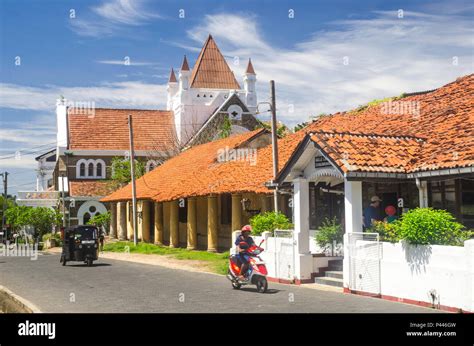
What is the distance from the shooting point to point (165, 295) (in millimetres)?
14797

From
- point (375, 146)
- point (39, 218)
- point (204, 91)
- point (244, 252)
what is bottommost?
point (244, 252)

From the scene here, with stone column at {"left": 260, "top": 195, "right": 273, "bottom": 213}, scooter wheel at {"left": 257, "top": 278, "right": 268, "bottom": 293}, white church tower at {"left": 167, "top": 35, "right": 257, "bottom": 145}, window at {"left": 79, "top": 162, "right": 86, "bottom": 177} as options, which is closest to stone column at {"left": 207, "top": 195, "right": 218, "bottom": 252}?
stone column at {"left": 260, "top": 195, "right": 273, "bottom": 213}

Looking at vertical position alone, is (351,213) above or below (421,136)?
below

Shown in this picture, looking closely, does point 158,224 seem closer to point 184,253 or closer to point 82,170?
point 184,253

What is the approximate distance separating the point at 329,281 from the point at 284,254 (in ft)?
6.02

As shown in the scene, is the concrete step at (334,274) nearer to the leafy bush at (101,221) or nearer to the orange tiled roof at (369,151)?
the orange tiled roof at (369,151)

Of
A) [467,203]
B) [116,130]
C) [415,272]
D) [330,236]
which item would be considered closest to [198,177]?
[330,236]

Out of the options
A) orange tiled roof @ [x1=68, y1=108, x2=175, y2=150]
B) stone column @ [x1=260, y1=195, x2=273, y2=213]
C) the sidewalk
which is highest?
orange tiled roof @ [x1=68, y1=108, x2=175, y2=150]

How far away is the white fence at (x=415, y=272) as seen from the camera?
11.7 meters

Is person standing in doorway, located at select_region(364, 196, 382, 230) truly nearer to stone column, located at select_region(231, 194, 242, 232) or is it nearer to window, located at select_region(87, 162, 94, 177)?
stone column, located at select_region(231, 194, 242, 232)

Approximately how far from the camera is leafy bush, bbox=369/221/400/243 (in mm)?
14008

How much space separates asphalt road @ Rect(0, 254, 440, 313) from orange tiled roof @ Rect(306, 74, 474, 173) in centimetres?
383
